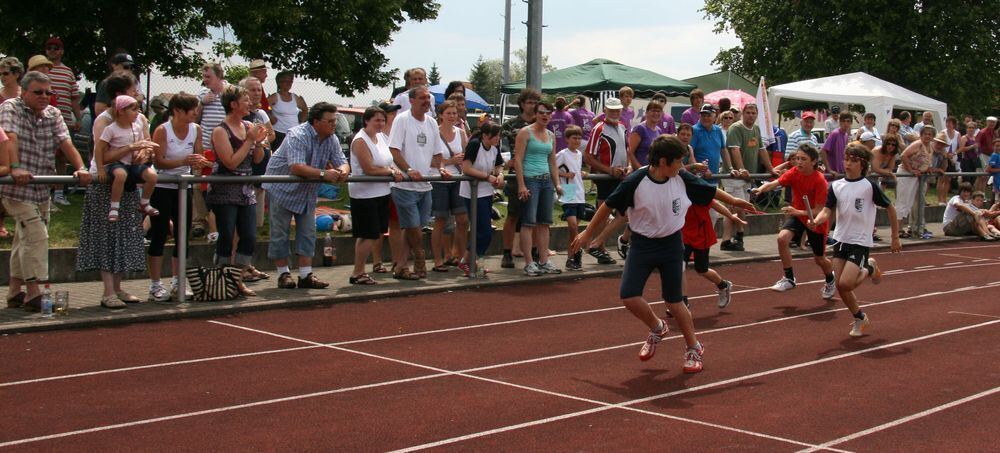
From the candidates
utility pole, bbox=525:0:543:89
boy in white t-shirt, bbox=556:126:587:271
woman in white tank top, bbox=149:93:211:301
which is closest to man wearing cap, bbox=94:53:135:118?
woman in white tank top, bbox=149:93:211:301

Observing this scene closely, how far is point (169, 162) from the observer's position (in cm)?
1143

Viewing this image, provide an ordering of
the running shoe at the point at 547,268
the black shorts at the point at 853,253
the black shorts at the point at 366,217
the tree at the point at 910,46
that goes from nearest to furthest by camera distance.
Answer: the black shorts at the point at 853,253 < the black shorts at the point at 366,217 < the running shoe at the point at 547,268 < the tree at the point at 910,46

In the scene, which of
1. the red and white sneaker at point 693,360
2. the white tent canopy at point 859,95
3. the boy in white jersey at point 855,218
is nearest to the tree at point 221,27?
Result: the white tent canopy at point 859,95

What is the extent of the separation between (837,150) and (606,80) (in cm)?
888

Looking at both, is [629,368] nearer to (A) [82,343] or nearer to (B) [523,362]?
(B) [523,362]

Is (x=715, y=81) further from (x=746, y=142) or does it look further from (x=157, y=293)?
(x=157, y=293)

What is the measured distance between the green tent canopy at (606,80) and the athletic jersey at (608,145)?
39.1 feet

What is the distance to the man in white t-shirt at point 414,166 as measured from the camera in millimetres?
13578

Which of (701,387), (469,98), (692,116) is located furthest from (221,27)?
(701,387)

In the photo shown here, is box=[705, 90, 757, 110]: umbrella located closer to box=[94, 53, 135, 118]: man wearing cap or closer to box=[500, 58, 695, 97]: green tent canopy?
box=[500, 58, 695, 97]: green tent canopy

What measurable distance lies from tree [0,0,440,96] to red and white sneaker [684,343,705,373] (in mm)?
16696

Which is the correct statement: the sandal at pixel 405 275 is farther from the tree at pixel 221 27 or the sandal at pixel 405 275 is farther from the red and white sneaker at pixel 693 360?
the tree at pixel 221 27

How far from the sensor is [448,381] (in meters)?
8.56

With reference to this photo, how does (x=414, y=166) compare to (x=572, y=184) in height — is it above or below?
above
